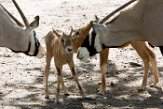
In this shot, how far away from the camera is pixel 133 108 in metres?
7.88

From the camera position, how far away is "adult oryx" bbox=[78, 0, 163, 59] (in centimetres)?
776

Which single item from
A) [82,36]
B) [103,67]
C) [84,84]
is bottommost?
[84,84]

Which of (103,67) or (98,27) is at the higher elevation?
(98,27)

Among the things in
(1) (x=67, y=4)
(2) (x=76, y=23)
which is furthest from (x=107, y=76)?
(1) (x=67, y=4)

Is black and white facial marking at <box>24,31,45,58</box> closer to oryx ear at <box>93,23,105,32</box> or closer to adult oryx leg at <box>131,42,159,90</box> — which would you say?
oryx ear at <box>93,23,105,32</box>

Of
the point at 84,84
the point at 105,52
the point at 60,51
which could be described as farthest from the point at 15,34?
the point at 84,84

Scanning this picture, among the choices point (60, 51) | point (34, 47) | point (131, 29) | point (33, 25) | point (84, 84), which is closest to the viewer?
point (33, 25)

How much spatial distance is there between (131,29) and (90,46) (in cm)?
69

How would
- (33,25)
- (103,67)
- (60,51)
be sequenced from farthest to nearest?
1. (103,67)
2. (60,51)
3. (33,25)

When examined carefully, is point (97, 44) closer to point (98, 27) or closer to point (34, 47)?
point (98, 27)

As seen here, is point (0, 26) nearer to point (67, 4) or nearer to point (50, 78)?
point (50, 78)

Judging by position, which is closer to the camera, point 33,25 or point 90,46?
point 33,25

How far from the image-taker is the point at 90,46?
309 inches

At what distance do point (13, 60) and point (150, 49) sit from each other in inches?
121
